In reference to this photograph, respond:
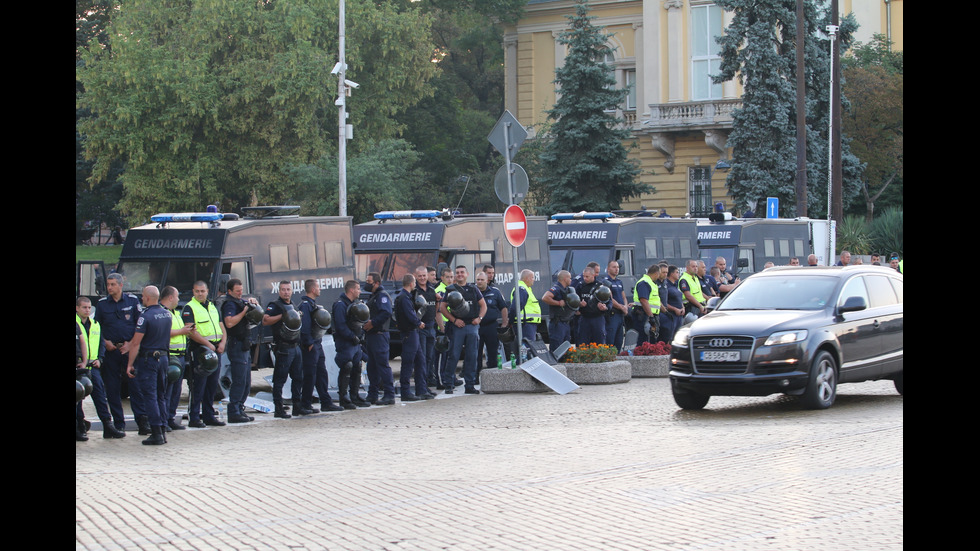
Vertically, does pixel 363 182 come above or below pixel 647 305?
above

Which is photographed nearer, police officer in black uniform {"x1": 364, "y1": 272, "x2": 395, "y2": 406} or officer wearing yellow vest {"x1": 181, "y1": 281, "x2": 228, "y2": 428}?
officer wearing yellow vest {"x1": 181, "y1": 281, "x2": 228, "y2": 428}

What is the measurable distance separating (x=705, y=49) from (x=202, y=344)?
36.4 metres

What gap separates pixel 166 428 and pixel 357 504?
4.59 m

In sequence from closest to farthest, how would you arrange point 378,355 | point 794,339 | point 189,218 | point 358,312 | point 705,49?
point 794,339
point 358,312
point 378,355
point 189,218
point 705,49

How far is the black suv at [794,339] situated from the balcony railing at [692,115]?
97.3 ft

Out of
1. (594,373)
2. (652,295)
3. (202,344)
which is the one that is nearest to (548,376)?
(594,373)

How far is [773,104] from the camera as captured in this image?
135 feet

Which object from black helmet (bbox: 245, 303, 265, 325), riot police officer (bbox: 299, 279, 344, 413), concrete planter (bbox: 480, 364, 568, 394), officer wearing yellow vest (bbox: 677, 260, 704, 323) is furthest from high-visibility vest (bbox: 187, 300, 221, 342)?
officer wearing yellow vest (bbox: 677, 260, 704, 323)

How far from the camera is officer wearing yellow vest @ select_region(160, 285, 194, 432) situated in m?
12.9

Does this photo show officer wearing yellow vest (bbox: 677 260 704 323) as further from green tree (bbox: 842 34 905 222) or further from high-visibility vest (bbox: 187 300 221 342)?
green tree (bbox: 842 34 905 222)

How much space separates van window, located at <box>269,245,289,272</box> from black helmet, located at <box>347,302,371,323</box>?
422 cm

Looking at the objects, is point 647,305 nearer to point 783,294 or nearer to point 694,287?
point 694,287

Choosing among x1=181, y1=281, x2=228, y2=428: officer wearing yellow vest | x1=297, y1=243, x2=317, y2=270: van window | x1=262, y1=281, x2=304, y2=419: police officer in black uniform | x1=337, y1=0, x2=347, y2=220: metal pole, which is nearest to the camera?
x1=181, y1=281, x2=228, y2=428: officer wearing yellow vest
